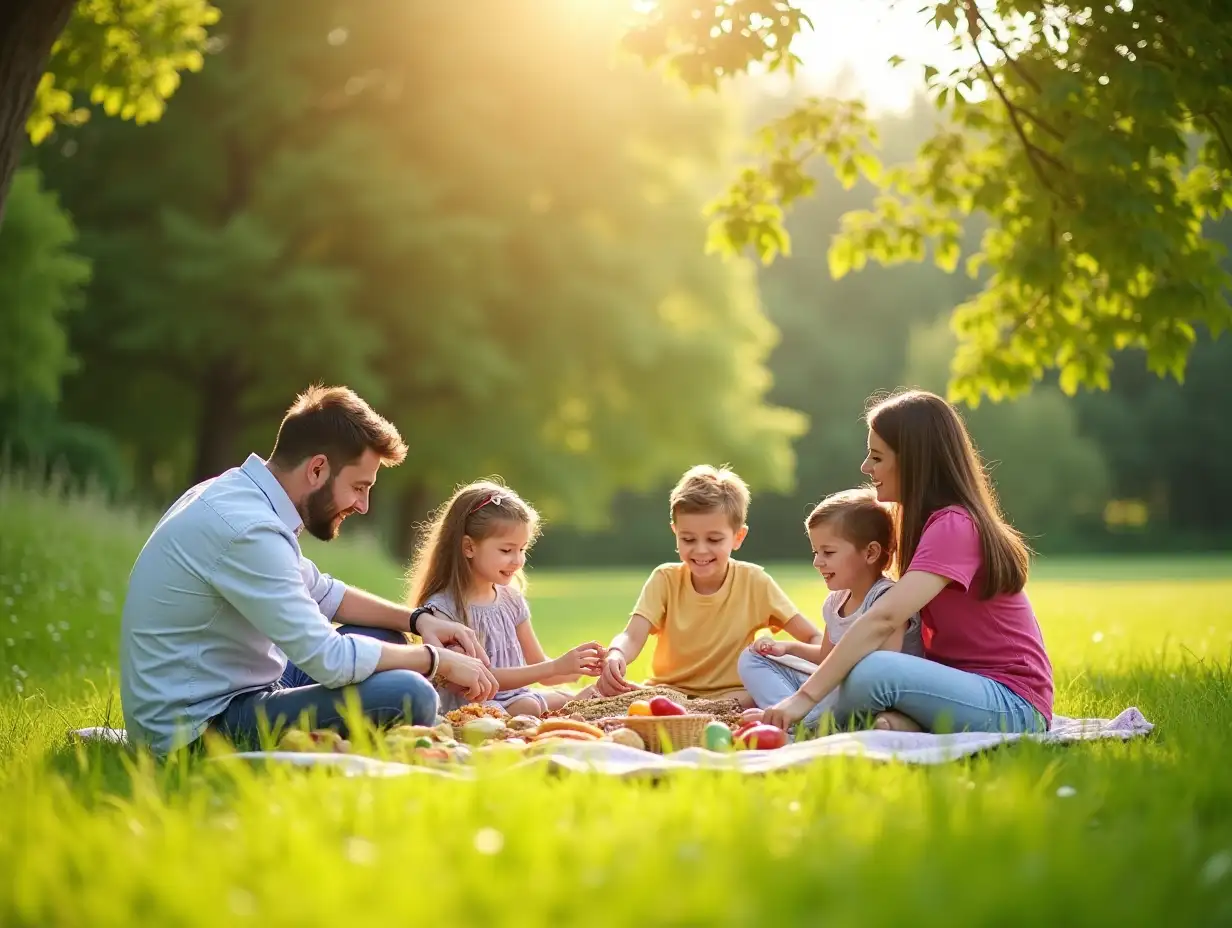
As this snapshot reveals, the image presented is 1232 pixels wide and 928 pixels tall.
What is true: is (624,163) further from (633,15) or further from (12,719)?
(12,719)

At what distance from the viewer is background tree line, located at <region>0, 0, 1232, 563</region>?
16797 mm

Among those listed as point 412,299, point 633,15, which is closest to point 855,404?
point 412,299

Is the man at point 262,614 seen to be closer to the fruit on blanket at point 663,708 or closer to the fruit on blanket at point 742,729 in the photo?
the fruit on blanket at point 663,708

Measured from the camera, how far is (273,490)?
14.9 ft

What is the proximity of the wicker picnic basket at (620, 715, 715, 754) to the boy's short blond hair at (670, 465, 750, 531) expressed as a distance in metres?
1.46

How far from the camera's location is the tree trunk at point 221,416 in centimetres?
1795

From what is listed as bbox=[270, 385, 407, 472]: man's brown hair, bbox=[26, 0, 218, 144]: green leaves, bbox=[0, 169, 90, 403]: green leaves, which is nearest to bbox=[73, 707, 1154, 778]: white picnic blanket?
bbox=[270, 385, 407, 472]: man's brown hair

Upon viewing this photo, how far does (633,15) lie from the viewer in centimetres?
801

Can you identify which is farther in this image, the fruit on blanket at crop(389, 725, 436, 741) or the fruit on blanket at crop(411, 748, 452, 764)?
the fruit on blanket at crop(389, 725, 436, 741)

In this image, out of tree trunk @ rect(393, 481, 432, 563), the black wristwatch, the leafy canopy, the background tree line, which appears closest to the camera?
the black wristwatch

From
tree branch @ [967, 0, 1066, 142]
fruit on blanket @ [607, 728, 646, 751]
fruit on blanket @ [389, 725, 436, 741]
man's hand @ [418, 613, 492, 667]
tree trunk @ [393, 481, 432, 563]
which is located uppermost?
tree branch @ [967, 0, 1066, 142]

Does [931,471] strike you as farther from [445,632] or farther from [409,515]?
[409,515]

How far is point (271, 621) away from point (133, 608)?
527mm

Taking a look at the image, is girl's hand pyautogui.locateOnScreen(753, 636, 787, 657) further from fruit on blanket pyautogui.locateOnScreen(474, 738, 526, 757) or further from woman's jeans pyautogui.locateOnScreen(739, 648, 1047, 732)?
fruit on blanket pyautogui.locateOnScreen(474, 738, 526, 757)
